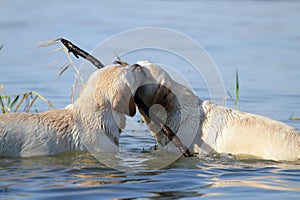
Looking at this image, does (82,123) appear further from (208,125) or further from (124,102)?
(208,125)

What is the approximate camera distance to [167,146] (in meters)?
12.1

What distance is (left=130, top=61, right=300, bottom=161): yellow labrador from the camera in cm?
1145

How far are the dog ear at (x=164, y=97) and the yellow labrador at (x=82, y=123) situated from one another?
0.65m

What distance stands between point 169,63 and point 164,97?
596cm

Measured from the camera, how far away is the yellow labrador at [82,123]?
11031 mm

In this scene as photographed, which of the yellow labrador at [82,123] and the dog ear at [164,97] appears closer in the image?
the yellow labrador at [82,123]

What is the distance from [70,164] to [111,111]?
0.96 m

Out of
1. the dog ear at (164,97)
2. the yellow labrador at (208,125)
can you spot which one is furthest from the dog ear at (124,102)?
the dog ear at (164,97)

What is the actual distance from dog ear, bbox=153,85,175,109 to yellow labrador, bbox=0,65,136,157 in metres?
0.65

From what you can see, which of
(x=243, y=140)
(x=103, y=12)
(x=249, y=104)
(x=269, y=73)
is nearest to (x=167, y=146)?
(x=243, y=140)

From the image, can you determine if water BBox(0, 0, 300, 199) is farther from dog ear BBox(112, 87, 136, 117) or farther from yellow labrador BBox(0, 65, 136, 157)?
dog ear BBox(112, 87, 136, 117)

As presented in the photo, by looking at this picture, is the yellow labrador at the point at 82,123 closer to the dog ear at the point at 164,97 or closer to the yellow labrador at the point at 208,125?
the yellow labrador at the point at 208,125

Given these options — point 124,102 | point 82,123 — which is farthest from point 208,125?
point 82,123

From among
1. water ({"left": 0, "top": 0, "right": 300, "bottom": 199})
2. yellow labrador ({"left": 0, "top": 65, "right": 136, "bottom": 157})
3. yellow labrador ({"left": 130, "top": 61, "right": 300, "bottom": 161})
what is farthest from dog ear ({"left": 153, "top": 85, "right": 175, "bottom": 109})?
water ({"left": 0, "top": 0, "right": 300, "bottom": 199})
